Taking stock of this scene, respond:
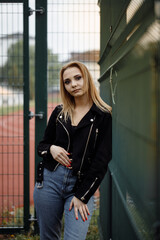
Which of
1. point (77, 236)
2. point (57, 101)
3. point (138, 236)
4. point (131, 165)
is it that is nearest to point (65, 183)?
point (77, 236)

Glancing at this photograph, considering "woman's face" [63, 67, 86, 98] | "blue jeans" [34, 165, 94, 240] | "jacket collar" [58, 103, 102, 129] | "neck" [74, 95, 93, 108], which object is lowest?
"blue jeans" [34, 165, 94, 240]

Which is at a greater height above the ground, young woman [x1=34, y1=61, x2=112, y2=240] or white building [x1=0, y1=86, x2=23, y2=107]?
white building [x1=0, y1=86, x2=23, y2=107]

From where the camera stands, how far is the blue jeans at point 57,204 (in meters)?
2.25

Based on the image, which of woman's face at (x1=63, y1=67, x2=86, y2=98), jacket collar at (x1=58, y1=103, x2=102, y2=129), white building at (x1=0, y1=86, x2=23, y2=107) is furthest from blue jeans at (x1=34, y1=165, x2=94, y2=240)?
white building at (x1=0, y1=86, x2=23, y2=107)

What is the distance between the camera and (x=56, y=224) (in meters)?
2.54

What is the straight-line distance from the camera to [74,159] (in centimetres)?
233

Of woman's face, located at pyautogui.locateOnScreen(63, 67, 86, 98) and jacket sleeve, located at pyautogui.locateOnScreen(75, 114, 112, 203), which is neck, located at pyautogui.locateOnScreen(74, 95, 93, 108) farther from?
jacket sleeve, located at pyautogui.locateOnScreen(75, 114, 112, 203)

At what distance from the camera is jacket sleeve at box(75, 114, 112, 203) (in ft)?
7.28

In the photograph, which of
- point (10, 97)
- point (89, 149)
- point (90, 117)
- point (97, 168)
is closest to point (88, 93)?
point (90, 117)

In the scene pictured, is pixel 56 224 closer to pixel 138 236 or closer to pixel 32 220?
pixel 138 236

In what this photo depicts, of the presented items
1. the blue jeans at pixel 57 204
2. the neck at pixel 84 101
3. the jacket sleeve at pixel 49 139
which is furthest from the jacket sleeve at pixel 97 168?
the jacket sleeve at pixel 49 139

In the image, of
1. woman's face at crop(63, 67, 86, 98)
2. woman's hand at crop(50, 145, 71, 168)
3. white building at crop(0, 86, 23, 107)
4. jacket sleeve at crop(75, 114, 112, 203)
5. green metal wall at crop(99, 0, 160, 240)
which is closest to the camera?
green metal wall at crop(99, 0, 160, 240)

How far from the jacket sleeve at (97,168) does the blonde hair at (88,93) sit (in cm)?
19

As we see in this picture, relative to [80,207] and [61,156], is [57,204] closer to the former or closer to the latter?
[80,207]
